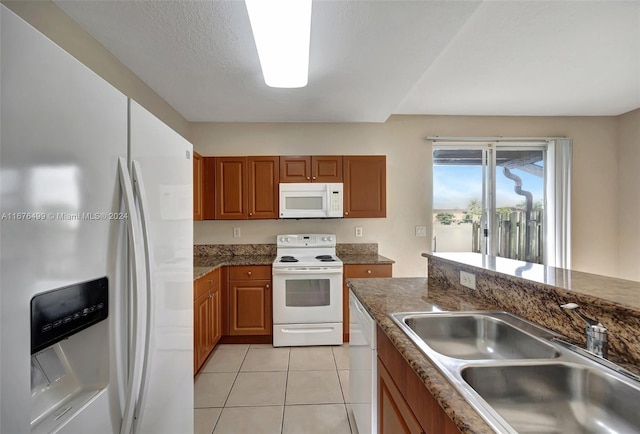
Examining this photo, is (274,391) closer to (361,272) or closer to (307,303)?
(307,303)

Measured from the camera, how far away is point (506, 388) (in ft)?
2.60

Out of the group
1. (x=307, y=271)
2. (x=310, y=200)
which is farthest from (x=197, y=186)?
(x=307, y=271)

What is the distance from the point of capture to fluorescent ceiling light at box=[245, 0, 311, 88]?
1144 mm

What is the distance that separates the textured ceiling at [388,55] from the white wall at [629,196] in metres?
0.40

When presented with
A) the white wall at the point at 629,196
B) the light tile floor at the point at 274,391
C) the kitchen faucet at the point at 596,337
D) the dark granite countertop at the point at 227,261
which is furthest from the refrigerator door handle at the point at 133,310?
the white wall at the point at 629,196

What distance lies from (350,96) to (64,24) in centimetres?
201

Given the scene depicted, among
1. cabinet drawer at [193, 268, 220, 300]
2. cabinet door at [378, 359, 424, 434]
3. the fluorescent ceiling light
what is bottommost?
cabinet door at [378, 359, 424, 434]

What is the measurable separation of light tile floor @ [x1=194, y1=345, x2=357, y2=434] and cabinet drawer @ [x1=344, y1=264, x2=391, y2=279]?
0.73 meters

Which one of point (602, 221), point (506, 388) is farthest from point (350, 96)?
point (602, 221)

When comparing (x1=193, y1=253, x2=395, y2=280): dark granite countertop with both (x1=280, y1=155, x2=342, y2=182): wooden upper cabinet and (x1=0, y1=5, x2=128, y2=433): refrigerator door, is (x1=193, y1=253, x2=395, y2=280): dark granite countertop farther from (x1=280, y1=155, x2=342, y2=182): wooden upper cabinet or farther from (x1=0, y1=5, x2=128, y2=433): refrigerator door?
(x1=0, y1=5, x2=128, y2=433): refrigerator door

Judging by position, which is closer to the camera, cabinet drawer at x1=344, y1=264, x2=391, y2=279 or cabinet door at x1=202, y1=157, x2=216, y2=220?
cabinet drawer at x1=344, y1=264, x2=391, y2=279

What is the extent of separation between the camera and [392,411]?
1000 mm

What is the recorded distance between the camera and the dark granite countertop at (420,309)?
1.91 ft

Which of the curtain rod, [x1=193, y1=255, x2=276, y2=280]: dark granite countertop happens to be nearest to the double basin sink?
[x1=193, y1=255, x2=276, y2=280]: dark granite countertop
